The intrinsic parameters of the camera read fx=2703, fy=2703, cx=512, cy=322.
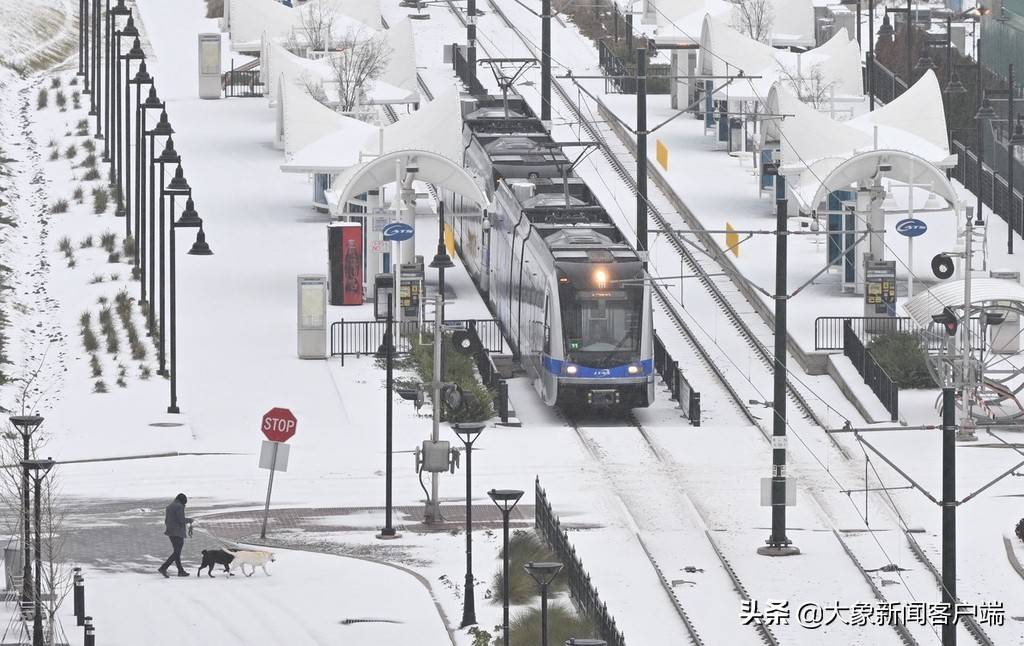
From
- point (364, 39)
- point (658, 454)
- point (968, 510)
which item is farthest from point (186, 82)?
point (968, 510)

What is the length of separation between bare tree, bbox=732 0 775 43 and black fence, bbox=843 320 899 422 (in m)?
29.3

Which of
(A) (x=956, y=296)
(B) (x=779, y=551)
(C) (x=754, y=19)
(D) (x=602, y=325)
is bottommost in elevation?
(B) (x=779, y=551)

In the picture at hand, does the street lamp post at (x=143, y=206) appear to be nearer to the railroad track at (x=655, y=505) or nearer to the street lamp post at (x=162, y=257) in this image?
the street lamp post at (x=162, y=257)

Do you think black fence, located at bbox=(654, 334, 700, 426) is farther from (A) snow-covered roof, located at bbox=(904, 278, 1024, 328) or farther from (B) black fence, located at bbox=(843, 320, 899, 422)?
(A) snow-covered roof, located at bbox=(904, 278, 1024, 328)

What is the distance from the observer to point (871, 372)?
52.7m

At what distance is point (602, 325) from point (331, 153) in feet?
Result: 53.1

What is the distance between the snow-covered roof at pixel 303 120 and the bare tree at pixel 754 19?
2071 cm

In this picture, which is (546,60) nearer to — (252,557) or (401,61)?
(401,61)

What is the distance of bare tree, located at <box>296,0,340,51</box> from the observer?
7988 cm

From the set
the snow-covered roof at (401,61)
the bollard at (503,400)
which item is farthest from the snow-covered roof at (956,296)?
the snow-covered roof at (401,61)

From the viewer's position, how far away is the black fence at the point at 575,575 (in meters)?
34.4

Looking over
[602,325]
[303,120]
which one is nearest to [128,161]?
[303,120]

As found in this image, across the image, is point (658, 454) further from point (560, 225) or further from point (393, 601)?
point (393, 601)

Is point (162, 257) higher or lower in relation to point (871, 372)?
higher
